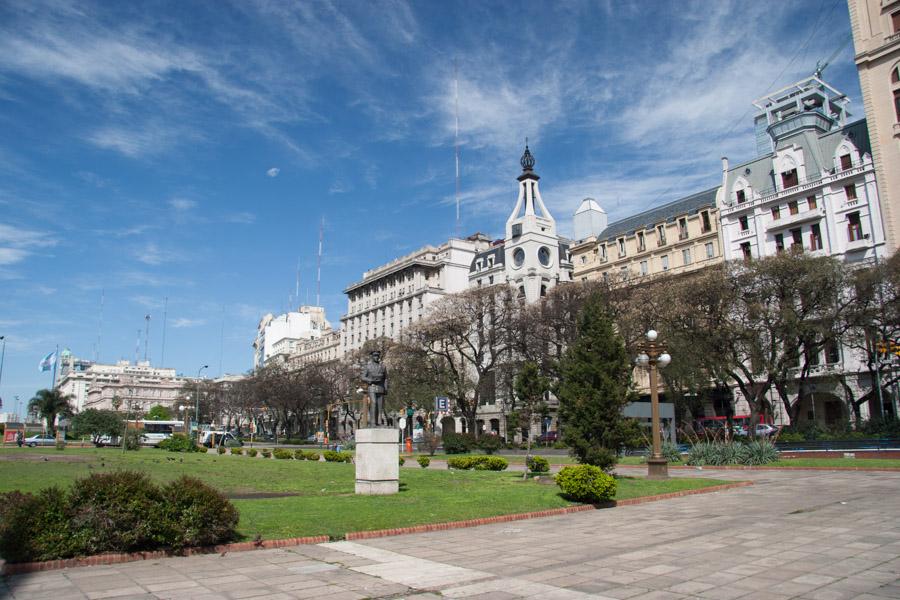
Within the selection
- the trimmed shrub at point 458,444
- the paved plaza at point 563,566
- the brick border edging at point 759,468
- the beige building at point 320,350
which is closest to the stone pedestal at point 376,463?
the paved plaza at point 563,566

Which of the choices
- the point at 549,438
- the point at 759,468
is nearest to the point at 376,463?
the point at 759,468

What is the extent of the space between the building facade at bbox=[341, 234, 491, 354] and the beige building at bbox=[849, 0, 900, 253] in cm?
5543

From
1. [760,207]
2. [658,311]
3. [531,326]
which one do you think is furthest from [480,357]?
[760,207]

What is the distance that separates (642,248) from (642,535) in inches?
2333

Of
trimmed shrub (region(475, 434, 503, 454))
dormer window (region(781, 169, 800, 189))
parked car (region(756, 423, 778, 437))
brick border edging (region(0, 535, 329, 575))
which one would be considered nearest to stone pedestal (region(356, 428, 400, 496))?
brick border edging (region(0, 535, 329, 575))

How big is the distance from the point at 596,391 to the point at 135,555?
15171 millimetres

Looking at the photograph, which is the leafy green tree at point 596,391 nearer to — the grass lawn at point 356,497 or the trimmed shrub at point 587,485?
the grass lawn at point 356,497

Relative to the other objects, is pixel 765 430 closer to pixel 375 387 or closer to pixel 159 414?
pixel 375 387

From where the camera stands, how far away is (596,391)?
2106 centimetres

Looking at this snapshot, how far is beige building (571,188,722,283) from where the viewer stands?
60.6 metres

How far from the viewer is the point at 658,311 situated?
46812mm

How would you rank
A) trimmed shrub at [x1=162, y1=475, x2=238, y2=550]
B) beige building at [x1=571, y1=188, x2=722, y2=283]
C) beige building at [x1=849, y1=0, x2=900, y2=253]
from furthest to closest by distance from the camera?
beige building at [x1=571, y1=188, x2=722, y2=283] → beige building at [x1=849, y1=0, x2=900, y2=253] → trimmed shrub at [x1=162, y1=475, x2=238, y2=550]

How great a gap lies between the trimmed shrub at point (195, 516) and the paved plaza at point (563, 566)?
364mm

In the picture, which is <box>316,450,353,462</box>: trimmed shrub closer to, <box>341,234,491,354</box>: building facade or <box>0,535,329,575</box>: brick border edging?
<box>0,535,329,575</box>: brick border edging
